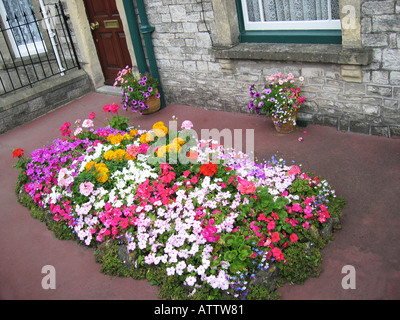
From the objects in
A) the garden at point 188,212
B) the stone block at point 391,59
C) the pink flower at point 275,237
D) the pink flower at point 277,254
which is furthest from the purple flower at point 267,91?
the pink flower at point 277,254

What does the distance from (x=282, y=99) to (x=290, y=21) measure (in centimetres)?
104

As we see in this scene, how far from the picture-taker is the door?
700 cm

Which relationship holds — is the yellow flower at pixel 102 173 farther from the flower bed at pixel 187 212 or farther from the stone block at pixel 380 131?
the stone block at pixel 380 131

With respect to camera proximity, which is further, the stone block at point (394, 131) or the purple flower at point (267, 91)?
the purple flower at point (267, 91)

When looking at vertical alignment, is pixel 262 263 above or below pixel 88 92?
below

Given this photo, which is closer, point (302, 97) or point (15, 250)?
point (15, 250)

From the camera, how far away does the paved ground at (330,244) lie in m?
3.13

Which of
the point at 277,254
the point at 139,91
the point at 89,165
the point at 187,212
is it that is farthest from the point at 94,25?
the point at 277,254

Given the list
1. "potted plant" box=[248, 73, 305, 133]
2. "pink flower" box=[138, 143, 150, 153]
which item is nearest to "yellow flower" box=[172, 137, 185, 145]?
"pink flower" box=[138, 143, 150, 153]

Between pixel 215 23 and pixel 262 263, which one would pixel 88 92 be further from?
pixel 262 263

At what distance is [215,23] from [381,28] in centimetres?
216

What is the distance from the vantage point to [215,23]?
17.6 feet
